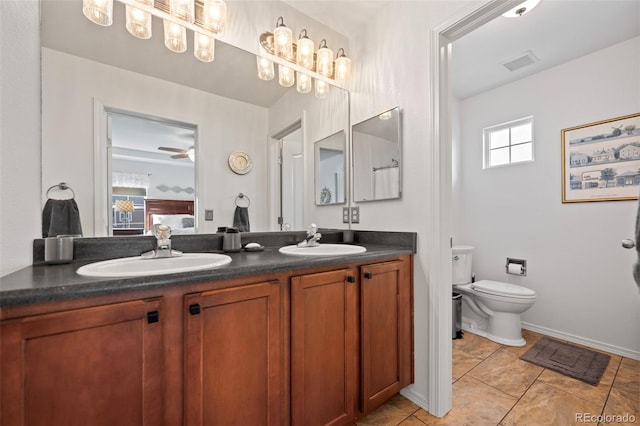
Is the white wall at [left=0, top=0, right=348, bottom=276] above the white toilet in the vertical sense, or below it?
above

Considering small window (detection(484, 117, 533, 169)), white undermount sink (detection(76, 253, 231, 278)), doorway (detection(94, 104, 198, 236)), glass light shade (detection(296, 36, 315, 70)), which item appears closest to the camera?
white undermount sink (detection(76, 253, 231, 278))

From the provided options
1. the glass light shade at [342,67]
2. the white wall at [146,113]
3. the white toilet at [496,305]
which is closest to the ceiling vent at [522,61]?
the glass light shade at [342,67]

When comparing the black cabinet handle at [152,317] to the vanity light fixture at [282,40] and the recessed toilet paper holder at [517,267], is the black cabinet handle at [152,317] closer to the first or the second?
the vanity light fixture at [282,40]

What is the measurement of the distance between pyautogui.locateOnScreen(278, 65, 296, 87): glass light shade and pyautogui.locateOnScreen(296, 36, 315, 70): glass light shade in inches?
3.8

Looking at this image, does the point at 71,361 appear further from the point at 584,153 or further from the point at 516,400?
the point at 584,153

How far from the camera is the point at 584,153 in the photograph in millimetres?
2266

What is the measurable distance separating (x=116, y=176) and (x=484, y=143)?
10.8 ft

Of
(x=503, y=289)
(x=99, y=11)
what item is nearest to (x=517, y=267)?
(x=503, y=289)

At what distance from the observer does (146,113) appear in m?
1.32

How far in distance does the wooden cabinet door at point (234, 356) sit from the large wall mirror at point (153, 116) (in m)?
0.64

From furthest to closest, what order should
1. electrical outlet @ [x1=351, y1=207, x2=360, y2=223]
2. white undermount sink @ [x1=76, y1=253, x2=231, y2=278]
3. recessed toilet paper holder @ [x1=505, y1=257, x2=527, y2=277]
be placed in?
recessed toilet paper holder @ [x1=505, y1=257, x2=527, y2=277]
electrical outlet @ [x1=351, y1=207, x2=360, y2=223]
white undermount sink @ [x1=76, y1=253, x2=231, y2=278]

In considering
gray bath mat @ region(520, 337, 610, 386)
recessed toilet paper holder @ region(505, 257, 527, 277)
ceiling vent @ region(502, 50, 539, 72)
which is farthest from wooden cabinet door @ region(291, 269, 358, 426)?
ceiling vent @ region(502, 50, 539, 72)

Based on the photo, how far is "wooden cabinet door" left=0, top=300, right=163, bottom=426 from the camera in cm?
64

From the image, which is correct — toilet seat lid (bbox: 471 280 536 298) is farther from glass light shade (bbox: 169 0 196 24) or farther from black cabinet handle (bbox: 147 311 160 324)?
glass light shade (bbox: 169 0 196 24)
